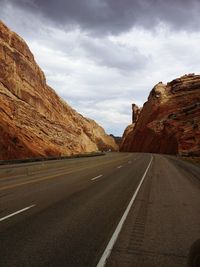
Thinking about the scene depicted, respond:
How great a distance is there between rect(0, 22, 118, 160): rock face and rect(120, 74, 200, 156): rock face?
27.6 meters

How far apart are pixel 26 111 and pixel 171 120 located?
54.4 meters

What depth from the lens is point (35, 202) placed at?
445 inches

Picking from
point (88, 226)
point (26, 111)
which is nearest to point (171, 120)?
point (26, 111)

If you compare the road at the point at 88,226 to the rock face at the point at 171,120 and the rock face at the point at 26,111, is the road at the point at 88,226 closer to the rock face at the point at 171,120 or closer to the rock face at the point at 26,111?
the rock face at the point at 26,111

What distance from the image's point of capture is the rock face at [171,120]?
95.2 m

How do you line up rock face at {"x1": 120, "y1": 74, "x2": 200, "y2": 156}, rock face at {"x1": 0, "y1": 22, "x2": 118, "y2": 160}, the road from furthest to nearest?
rock face at {"x1": 120, "y1": 74, "x2": 200, "y2": 156}, rock face at {"x1": 0, "y1": 22, "x2": 118, "y2": 160}, the road

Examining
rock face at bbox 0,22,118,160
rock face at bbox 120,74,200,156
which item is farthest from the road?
rock face at bbox 120,74,200,156

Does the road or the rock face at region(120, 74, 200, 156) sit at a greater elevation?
the rock face at region(120, 74, 200, 156)

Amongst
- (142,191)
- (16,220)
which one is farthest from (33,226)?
(142,191)

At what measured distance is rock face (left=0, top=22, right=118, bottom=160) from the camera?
5147 cm

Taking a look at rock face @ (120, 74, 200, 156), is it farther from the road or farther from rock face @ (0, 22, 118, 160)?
the road

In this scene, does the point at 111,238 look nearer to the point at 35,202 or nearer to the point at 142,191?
the point at 35,202

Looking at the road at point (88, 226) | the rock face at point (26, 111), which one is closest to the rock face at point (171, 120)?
the rock face at point (26, 111)

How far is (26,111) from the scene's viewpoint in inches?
2552
